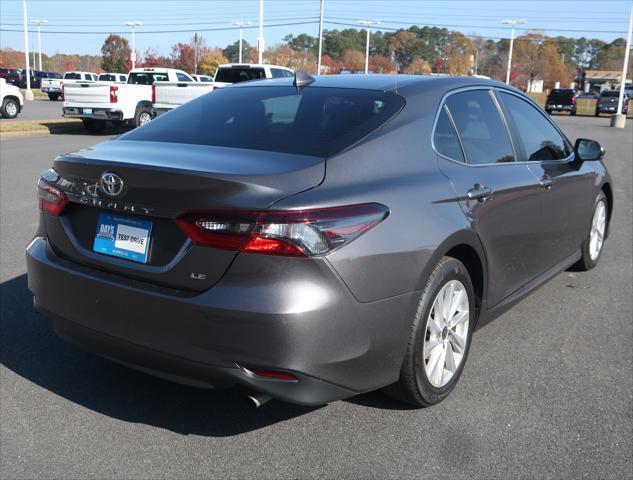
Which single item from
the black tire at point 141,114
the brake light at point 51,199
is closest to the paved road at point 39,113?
the black tire at point 141,114

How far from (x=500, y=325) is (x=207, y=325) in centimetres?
270

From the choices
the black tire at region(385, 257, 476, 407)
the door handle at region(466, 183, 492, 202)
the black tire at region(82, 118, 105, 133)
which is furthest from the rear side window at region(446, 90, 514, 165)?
the black tire at region(82, 118, 105, 133)

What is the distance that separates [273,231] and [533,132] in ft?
9.33

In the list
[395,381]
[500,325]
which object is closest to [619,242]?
[500,325]

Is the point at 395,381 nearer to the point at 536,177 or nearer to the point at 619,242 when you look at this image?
the point at 536,177

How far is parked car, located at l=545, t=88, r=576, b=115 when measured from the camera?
149 feet

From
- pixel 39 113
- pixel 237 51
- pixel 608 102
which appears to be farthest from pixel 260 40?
pixel 237 51

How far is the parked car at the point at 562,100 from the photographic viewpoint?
45562mm

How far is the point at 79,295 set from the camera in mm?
3051

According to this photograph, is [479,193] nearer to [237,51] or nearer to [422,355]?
[422,355]

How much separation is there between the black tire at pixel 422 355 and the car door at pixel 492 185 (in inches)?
12.9

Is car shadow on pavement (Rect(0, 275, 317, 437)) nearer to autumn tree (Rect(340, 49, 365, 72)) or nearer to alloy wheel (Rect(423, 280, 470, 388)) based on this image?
alloy wheel (Rect(423, 280, 470, 388))

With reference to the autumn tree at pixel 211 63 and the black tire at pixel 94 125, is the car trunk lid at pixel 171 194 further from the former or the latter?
the autumn tree at pixel 211 63

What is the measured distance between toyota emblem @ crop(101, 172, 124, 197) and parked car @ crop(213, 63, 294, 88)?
16238 mm
